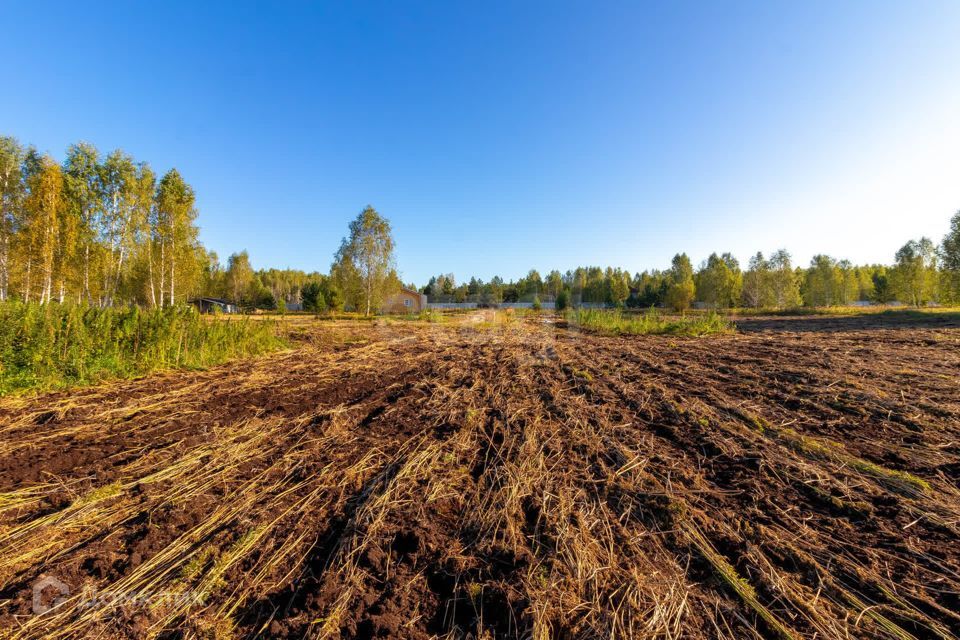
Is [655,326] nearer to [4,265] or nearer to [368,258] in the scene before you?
[368,258]

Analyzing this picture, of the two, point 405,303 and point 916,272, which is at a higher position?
A: point 916,272

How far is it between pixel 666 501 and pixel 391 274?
3018cm

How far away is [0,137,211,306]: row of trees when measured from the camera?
15078 mm

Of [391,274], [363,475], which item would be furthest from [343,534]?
[391,274]

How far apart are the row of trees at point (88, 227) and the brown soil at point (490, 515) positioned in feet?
55.2

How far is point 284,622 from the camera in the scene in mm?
1565

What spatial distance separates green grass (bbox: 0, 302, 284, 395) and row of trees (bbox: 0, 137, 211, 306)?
10898 millimetres

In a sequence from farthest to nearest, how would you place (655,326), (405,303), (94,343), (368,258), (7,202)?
(405,303) → (368,258) → (7,202) → (655,326) → (94,343)

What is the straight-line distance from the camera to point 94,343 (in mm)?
6184

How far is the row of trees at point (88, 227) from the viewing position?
1508 cm

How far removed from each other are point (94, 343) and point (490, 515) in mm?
8117

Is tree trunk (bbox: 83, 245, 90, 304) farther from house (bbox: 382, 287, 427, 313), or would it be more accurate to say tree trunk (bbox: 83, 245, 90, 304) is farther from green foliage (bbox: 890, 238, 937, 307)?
green foliage (bbox: 890, 238, 937, 307)

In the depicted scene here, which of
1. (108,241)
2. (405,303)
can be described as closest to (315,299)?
(405,303)

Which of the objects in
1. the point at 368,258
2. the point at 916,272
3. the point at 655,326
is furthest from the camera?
the point at 916,272
